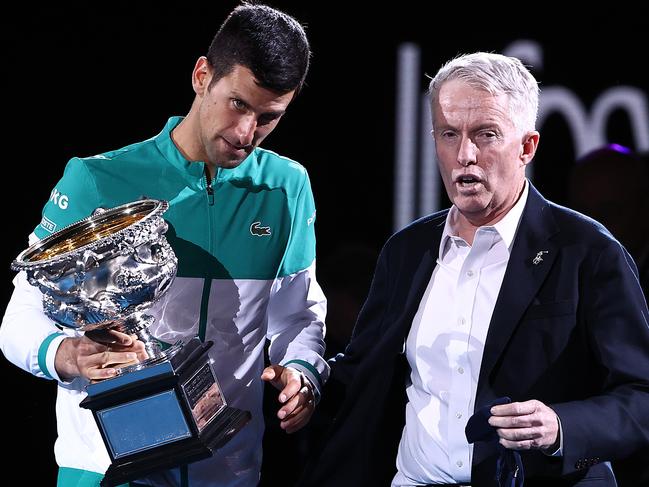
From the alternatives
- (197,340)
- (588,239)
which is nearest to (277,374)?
(197,340)

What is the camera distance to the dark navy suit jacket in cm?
186

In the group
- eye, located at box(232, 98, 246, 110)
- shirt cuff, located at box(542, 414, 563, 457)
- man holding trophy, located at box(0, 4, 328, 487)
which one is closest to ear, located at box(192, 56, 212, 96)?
man holding trophy, located at box(0, 4, 328, 487)

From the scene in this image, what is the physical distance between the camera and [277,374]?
2.13m

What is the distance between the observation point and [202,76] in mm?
2221

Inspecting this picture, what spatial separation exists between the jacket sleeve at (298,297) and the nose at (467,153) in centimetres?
45

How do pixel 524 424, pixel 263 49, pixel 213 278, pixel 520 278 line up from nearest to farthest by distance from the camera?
1. pixel 524 424
2. pixel 520 278
3. pixel 263 49
4. pixel 213 278

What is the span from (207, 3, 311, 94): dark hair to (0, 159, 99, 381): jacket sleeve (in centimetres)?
35

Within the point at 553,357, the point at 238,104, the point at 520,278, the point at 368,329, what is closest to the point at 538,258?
the point at 520,278

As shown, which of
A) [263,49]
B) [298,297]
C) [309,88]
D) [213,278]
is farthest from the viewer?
[309,88]

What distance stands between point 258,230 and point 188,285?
201 mm

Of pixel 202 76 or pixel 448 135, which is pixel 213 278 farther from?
pixel 448 135

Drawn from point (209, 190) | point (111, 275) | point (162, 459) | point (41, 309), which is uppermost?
point (209, 190)

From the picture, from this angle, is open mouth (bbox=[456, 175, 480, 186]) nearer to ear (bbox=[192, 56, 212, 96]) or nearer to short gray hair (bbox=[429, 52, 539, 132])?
short gray hair (bbox=[429, 52, 539, 132])

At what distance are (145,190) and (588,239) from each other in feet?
3.02
